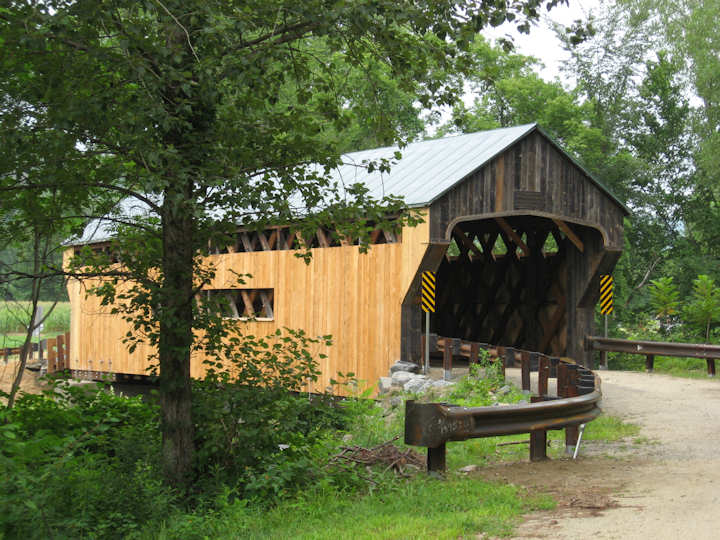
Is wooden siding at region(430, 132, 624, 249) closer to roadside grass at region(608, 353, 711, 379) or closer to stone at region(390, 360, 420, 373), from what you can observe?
stone at region(390, 360, 420, 373)

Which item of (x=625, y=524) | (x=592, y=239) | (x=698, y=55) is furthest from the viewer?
(x=698, y=55)

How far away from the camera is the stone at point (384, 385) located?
13805mm

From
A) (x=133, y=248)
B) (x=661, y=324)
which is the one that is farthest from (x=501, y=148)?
(x=661, y=324)

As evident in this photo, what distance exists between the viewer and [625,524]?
4.67 m

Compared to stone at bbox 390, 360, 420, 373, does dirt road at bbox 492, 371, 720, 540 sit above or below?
below

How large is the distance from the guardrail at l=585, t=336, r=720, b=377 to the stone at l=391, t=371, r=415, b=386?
490 centimetres

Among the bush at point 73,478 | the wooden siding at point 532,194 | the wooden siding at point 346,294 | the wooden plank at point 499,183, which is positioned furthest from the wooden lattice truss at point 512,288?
the bush at point 73,478

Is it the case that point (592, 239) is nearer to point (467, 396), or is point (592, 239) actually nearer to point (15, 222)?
point (467, 396)

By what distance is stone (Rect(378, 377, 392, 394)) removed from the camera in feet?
45.3

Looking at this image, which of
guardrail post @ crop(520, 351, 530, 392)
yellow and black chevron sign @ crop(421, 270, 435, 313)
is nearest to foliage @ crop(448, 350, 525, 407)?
guardrail post @ crop(520, 351, 530, 392)

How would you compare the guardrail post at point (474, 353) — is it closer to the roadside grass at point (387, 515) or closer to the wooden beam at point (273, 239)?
the wooden beam at point (273, 239)

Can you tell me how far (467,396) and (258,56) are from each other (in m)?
7.09

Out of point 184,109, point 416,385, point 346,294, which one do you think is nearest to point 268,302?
point 346,294

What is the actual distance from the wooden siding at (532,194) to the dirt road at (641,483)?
5.14 m
